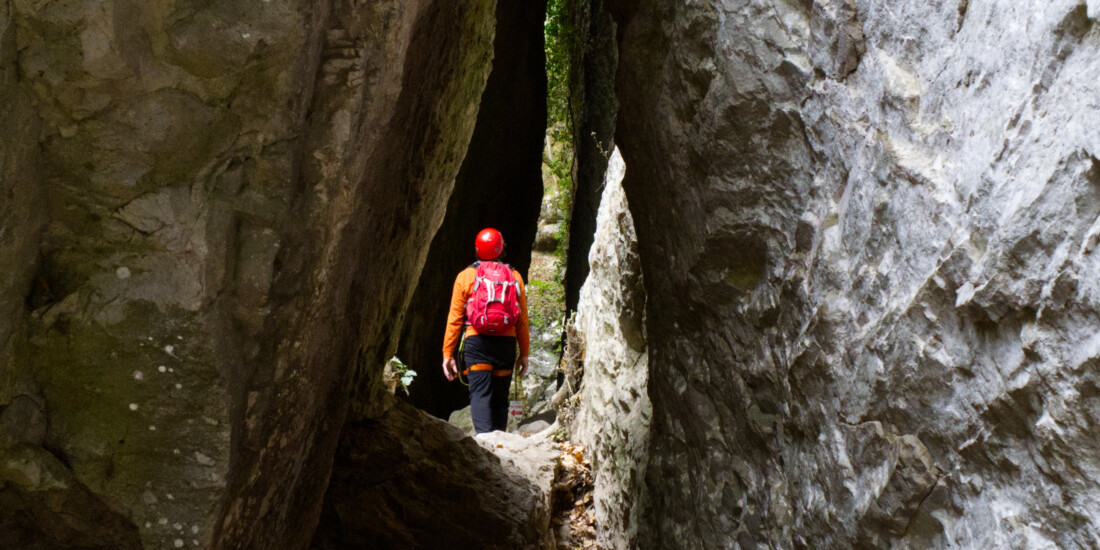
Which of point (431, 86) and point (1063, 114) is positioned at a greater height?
point (431, 86)

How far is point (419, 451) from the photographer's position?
478 centimetres

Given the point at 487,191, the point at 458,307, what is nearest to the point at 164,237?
the point at 458,307

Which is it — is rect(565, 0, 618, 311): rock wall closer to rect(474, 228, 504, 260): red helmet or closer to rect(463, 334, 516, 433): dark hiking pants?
rect(474, 228, 504, 260): red helmet

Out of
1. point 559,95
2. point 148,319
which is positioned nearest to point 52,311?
point 148,319

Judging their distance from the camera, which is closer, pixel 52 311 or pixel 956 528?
pixel 956 528

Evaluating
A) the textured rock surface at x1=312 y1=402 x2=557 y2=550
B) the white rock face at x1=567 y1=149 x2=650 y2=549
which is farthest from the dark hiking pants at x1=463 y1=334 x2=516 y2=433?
the textured rock surface at x1=312 y1=402 x2=557 y2=550

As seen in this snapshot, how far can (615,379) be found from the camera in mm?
5145

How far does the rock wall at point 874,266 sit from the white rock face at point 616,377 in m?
0.74

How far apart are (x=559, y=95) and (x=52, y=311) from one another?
7.66 m

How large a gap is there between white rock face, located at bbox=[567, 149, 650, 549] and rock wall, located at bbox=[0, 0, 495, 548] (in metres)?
2.15

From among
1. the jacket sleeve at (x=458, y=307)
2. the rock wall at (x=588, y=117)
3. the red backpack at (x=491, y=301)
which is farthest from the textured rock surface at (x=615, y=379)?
the rock wall at (x=588, y=117)

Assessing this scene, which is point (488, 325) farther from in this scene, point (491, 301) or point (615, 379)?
point (615, 379)

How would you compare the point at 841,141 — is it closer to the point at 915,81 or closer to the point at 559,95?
the point at 915,81

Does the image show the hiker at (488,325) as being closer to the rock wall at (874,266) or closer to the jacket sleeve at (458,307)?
the jacket sleeve at (458,307)
